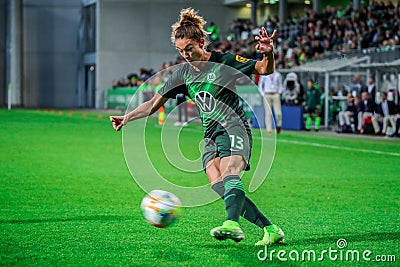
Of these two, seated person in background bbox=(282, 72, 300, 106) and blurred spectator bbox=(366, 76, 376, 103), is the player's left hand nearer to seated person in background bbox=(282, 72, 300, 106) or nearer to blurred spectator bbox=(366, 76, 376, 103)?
blurred spectator bbox=(366, 76, 376, 103)

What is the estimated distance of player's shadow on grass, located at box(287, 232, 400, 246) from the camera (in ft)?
26.5

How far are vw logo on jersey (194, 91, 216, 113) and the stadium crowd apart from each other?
1930 centimetres

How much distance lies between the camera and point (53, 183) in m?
13.4

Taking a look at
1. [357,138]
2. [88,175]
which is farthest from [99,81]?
[88,175]

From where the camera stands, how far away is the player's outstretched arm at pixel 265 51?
7023 mm

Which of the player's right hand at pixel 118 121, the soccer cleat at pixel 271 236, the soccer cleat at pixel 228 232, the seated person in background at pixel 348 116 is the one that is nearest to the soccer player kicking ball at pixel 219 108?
the soccer cleat at pixel 271 236

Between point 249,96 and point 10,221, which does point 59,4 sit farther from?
point 10,221

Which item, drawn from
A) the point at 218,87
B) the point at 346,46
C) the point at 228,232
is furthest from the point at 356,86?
the point at 228,232

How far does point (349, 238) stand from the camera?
27.3 ft

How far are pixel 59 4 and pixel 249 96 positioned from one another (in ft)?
117

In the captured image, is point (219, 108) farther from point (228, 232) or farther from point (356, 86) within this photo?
point (356, 86)

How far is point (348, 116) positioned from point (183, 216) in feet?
64.5

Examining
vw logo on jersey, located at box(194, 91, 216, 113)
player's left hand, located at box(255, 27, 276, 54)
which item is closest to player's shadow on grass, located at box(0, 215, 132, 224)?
vw logo on jersey, located at box(194, 91, 216, 113)

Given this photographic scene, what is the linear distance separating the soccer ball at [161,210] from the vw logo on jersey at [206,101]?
95 centimetres
